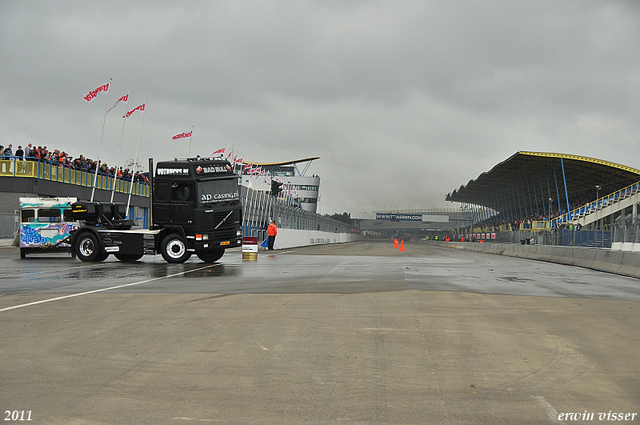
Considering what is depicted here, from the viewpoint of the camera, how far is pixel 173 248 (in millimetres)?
20891

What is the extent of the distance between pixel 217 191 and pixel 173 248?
2.47 m

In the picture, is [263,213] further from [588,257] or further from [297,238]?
[588,257]

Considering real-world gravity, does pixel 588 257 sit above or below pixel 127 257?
above

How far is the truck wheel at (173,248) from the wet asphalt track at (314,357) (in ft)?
30.4

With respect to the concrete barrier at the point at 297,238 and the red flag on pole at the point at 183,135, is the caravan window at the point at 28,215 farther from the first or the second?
the red flag on pole at the point at 183,135

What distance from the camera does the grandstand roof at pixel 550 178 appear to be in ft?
235

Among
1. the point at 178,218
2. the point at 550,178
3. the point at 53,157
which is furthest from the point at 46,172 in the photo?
the point at 550,178

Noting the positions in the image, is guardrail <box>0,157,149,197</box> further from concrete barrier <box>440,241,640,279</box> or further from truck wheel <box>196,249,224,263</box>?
concrete barrier <box>440,241,640,279</box>

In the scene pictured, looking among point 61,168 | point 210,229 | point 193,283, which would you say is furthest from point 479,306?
point 61,168

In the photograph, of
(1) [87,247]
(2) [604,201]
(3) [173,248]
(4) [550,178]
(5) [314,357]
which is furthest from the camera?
(4) [550,178]

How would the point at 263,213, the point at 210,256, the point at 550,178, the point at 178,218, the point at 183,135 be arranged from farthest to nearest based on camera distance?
the point at 550,178
the point at 183,135
the point at 263,213
the point at 210,256
the point at 178,218

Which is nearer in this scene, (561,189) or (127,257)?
(127,257)

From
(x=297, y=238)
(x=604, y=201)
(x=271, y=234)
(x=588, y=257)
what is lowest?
(x=588, y=257)

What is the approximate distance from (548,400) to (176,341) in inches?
156
